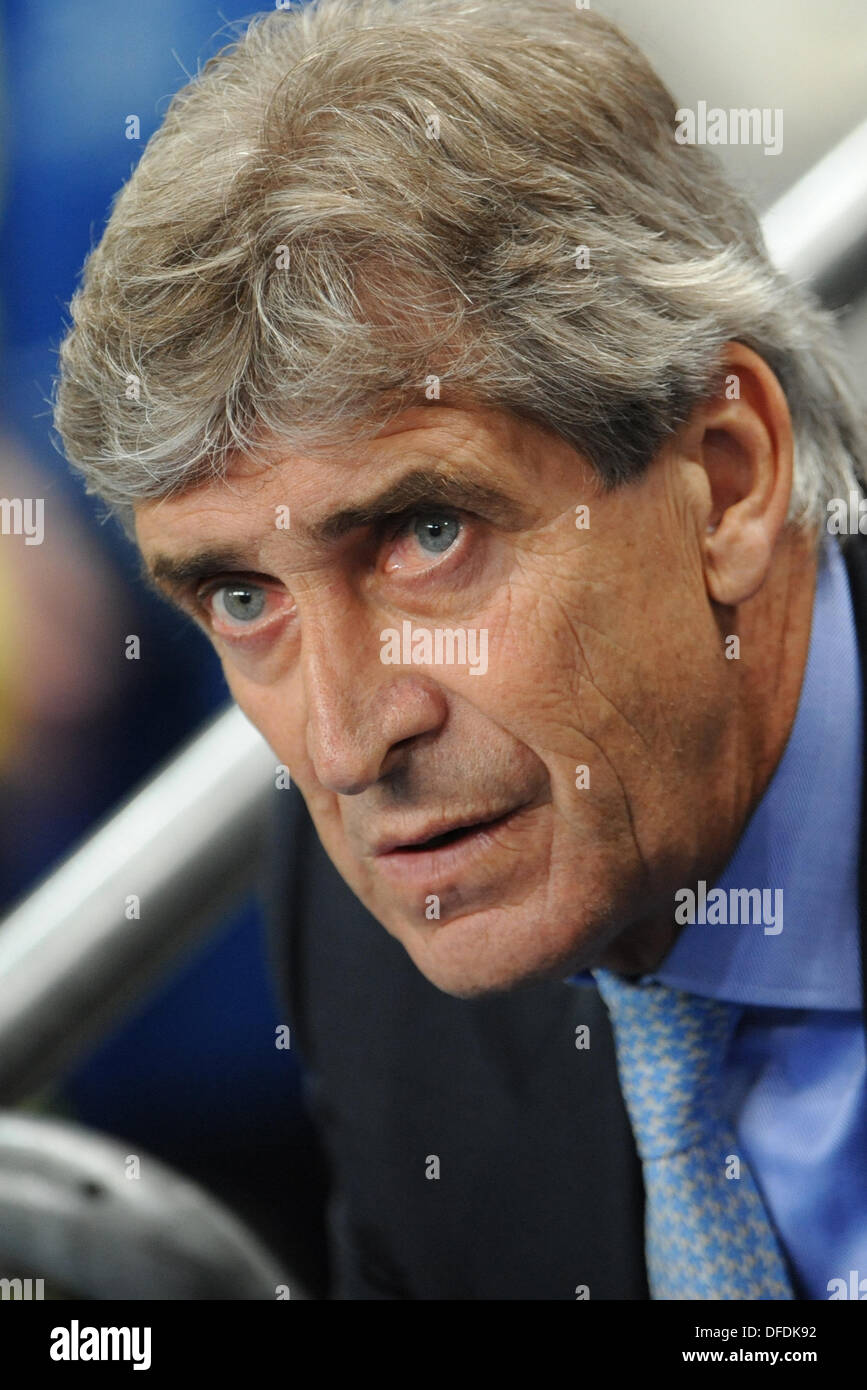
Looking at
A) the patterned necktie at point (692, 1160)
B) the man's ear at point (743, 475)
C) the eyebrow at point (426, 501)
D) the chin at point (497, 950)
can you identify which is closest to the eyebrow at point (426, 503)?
the eyebrow at point (426, 501)

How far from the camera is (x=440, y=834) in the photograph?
0.85 metres

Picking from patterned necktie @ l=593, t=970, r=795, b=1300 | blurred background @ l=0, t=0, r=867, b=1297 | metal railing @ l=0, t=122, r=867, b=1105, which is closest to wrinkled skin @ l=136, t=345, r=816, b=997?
patterned necktie @ l=593, t=970, r=795, b=1300

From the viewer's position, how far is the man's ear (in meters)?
0.85

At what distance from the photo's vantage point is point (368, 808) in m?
0.85

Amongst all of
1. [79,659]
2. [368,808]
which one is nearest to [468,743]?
[368,808]

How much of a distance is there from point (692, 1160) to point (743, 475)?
0.48 metres

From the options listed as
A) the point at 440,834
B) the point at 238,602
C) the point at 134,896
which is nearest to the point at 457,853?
the point at 440,834

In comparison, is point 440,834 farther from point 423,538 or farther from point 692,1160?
point 692,1160

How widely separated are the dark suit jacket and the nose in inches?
14.0

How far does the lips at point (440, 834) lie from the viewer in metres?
0.83

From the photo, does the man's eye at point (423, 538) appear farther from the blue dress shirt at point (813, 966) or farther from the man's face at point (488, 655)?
the blue dress shirt at point (813, 966)

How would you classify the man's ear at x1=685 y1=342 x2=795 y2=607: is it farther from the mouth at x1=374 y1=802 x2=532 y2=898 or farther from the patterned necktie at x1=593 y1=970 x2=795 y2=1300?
the patterned necktie at x1=593 y1=970 x2=795 y2=1300

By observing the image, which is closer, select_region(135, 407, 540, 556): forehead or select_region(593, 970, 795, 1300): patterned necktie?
select_region(135, 407, 540, 556): forehead

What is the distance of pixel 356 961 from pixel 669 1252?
15.8 inches
